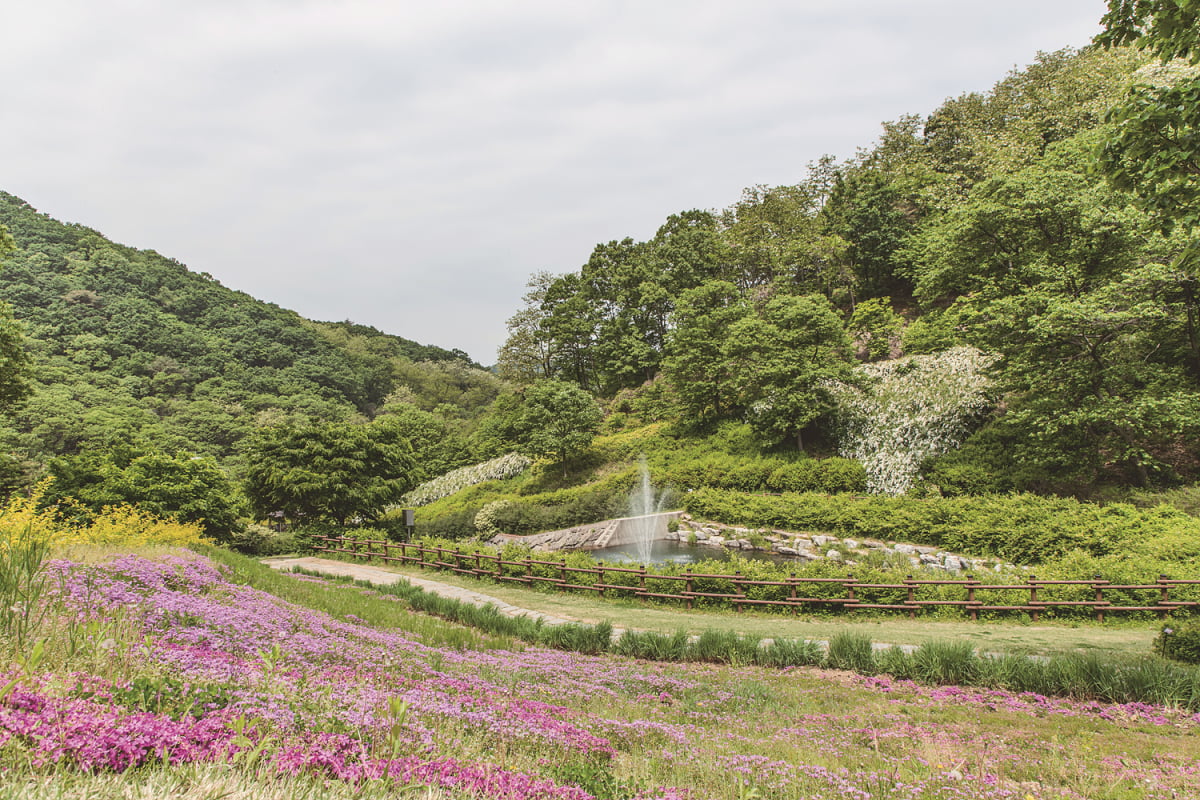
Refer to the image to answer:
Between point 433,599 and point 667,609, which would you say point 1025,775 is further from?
point 433,599

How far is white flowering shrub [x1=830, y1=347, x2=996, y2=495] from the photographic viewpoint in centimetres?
2122

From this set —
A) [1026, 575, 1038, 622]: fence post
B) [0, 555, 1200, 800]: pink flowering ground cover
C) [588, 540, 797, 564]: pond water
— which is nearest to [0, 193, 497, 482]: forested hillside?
[588, 540, 797, 564]: pond water

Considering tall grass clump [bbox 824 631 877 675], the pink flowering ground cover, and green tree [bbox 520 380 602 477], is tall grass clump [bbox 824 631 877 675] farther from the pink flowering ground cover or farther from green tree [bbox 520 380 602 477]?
green tree [bbox 520 380 602 477]

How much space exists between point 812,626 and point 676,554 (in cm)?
1010

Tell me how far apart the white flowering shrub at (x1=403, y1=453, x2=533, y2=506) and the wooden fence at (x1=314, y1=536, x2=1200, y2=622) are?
2125 cm

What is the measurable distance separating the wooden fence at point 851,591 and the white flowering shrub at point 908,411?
9502 millimetres

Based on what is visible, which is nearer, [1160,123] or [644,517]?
[1160,123]

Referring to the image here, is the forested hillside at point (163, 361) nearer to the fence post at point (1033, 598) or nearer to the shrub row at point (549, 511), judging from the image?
the shrub row at point (549, 511)

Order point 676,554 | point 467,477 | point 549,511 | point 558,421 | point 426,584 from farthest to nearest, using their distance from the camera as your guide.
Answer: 1. point 467,477
2. point 558,421
3. point 549,511
4. point 676,554
5. point 426,584

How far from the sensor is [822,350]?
26.2m

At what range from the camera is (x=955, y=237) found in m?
22.2

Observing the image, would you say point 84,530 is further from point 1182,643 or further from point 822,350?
point 822,350

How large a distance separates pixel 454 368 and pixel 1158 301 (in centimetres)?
7724

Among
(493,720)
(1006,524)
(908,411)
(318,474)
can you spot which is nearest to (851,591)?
(1006,524)
